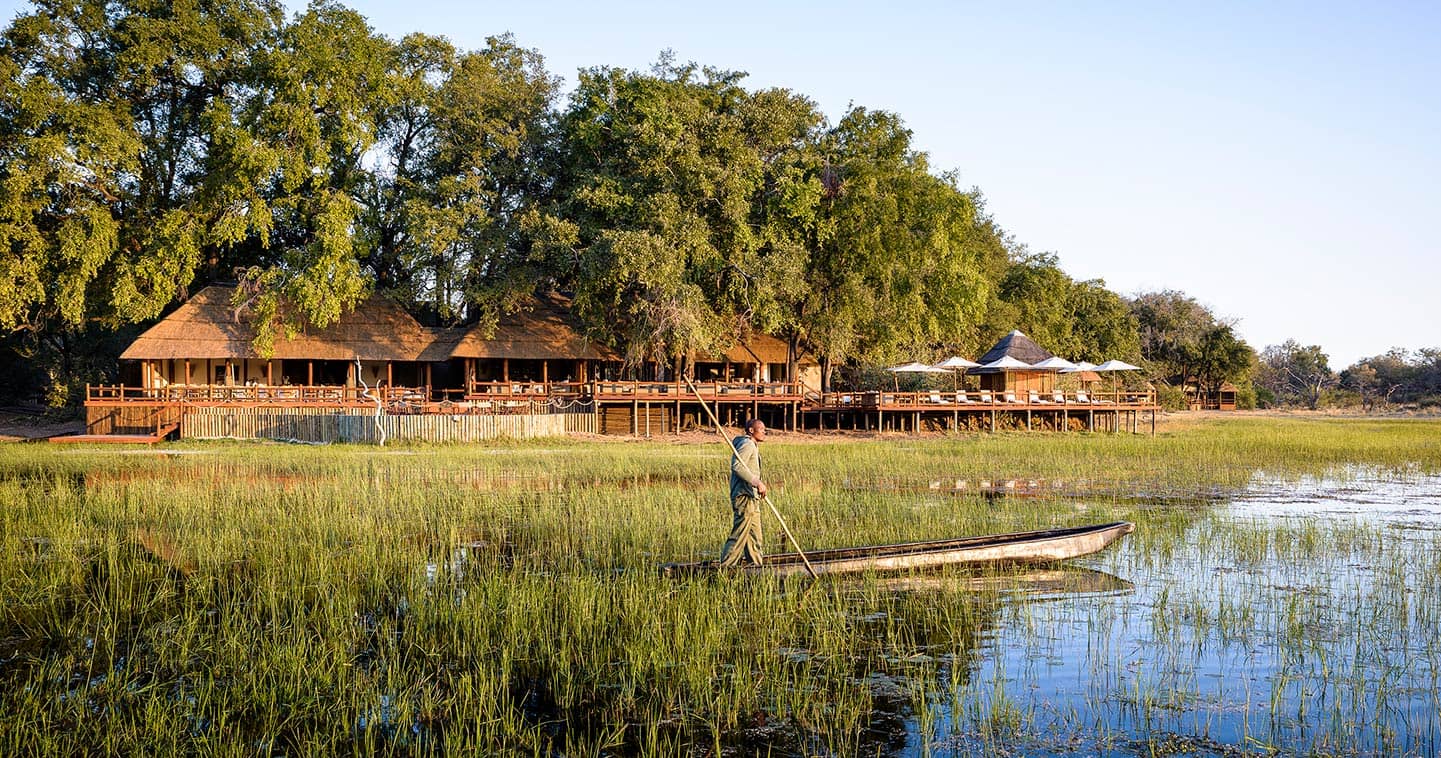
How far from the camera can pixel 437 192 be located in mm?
35094

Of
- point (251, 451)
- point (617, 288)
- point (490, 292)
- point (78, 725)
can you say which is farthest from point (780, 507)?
point (490, 292)

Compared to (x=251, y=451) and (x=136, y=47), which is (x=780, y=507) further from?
(x=136, y=47)

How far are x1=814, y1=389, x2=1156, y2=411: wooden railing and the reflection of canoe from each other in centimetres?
2331

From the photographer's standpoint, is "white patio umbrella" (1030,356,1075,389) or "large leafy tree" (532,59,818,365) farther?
"white patio umbrella" (1030,356,1075,389)

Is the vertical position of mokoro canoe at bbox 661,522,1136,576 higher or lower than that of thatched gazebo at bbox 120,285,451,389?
lower

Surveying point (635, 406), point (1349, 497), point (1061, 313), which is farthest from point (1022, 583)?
point (1061, 313)

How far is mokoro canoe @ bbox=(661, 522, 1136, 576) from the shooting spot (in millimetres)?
10109

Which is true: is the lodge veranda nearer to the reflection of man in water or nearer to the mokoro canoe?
the reflection of man in water

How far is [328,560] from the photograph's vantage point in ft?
35.7

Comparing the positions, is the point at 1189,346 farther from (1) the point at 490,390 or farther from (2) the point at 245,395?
(2) the point at 245,395

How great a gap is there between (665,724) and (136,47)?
32.8 metres

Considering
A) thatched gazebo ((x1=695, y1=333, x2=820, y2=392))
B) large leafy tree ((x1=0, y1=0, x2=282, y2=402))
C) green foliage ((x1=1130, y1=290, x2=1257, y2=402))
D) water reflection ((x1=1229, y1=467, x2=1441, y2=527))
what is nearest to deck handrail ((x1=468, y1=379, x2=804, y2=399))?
thatched gazebo ((x1=695, y1=333, x2=820, y2=392))

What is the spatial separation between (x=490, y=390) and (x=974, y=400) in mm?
16175

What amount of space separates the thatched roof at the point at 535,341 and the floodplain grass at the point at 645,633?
20071 millimetres
